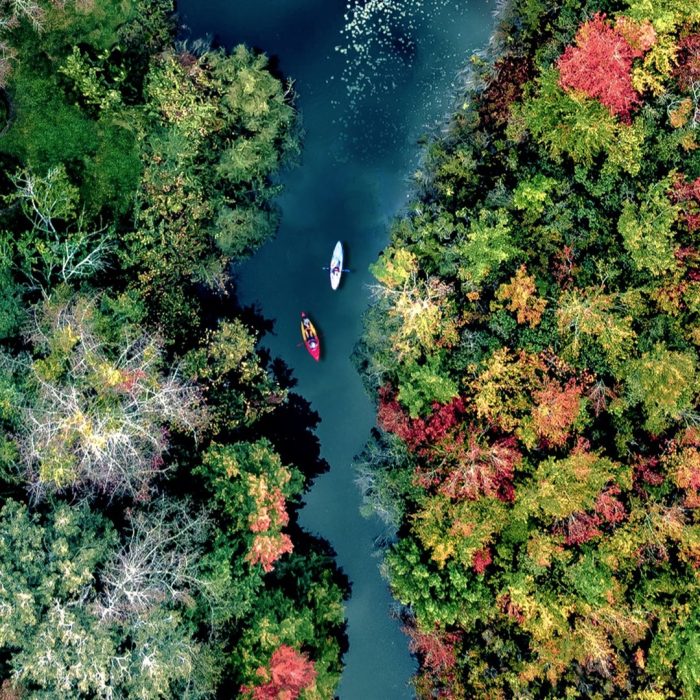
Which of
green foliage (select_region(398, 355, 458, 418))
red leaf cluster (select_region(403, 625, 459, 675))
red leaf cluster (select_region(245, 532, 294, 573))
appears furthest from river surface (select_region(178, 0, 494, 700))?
red leaf cluster (select_region(245, 532, 294, 573))

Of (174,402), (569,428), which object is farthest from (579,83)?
(174,402)

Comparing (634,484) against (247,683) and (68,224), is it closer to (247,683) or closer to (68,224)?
(247,683)

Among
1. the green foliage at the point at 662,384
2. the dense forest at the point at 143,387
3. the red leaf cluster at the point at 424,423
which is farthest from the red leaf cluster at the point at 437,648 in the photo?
the green foliage at the point at 662,384

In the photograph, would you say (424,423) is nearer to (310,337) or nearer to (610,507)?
(310,337)

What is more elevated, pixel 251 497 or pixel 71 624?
pixel 251 497

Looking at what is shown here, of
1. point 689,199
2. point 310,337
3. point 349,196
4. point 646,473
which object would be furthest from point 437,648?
point 689,199
